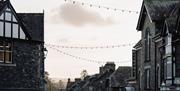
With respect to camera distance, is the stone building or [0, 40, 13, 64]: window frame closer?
[0, 40, 13, 64]: window frame

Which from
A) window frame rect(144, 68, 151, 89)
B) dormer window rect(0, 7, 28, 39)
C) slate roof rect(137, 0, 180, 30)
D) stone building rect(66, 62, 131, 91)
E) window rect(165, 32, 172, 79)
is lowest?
stone building rect(66, 62, 131, 91)

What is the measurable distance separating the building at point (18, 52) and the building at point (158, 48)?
984 centimetres

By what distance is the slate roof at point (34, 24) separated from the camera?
44281 millimetres

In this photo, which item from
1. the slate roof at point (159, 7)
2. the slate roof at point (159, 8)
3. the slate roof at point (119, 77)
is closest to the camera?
the slate roof at point (159, 8)

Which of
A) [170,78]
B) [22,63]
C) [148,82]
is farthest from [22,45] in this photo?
[170,78]

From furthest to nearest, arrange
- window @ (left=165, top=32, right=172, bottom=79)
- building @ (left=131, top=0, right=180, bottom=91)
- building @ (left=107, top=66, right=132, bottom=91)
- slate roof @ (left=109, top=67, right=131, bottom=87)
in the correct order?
slate roof @ (left=109, top=67, right=131, bottom=87) → building @ (left=107, top=66, right=132, bottom=91) → window @ (left=165, top=32, right=172, bottom=79) → building @ (left=131, top=0, right=180, bottom=91)

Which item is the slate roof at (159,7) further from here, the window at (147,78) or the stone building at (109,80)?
the stone building at (109,80)

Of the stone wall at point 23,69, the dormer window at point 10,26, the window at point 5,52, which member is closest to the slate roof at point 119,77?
the stone wall at point 23,69

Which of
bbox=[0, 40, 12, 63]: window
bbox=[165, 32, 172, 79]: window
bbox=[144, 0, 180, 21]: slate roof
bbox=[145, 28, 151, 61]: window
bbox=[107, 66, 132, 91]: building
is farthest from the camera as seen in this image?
bbox=[107, 66, 132, 91]: building

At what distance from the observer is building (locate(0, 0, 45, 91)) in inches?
1594

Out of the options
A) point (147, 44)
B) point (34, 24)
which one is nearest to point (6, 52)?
point (34, 24)

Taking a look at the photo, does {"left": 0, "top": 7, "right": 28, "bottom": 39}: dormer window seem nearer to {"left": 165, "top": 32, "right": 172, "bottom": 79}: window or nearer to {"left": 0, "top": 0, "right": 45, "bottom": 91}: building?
{"left": 0, "top": 0, "right": 45, "bottom": 91}: building

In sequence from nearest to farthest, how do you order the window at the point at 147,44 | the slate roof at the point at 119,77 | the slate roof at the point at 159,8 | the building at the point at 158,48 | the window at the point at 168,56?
the building at the point at 158,48 → the window at the point at 168,56 → the slate roof at the point at 159,8 → the window at the point at 147,44 → the slate roof at the point at 119,77

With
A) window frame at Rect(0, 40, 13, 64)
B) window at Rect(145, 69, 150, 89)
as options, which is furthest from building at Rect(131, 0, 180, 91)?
window frame at Rect(0, 40, 13, 64)
